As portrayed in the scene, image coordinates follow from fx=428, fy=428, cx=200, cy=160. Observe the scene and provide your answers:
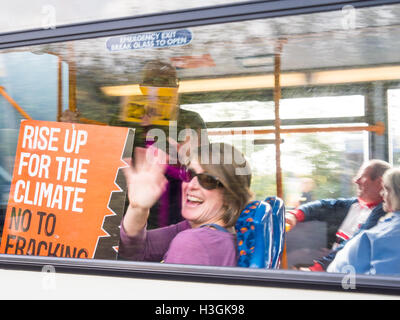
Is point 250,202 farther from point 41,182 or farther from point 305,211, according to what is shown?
point 41,182

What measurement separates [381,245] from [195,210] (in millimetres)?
823

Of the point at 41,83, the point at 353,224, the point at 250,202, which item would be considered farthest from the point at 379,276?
the point at 41,83

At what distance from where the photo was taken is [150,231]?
6.83 ft

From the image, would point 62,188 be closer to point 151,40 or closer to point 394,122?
point 151,40

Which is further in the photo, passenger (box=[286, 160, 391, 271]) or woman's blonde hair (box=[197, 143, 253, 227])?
woman's blonde hair (box=[197, 143, 253, 227])

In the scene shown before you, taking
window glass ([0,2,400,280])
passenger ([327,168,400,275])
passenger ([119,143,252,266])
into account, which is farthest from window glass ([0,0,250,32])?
passenger ([327,168,400,275])

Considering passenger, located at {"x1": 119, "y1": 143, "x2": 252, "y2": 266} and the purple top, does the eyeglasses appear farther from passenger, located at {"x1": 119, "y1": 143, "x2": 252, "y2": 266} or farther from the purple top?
the purple top

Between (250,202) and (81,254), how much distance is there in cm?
87

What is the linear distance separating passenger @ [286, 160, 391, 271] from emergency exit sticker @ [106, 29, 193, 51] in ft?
3.13

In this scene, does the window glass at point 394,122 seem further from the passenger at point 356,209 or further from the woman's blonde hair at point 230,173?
the woman's blonde hair at point 230,173

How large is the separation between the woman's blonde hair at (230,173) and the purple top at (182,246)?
4.0 inches

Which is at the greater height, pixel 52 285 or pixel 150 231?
pixel 150 231

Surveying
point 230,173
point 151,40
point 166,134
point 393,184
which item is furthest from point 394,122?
point 151,40

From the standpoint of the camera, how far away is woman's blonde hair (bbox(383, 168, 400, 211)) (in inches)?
70.9
